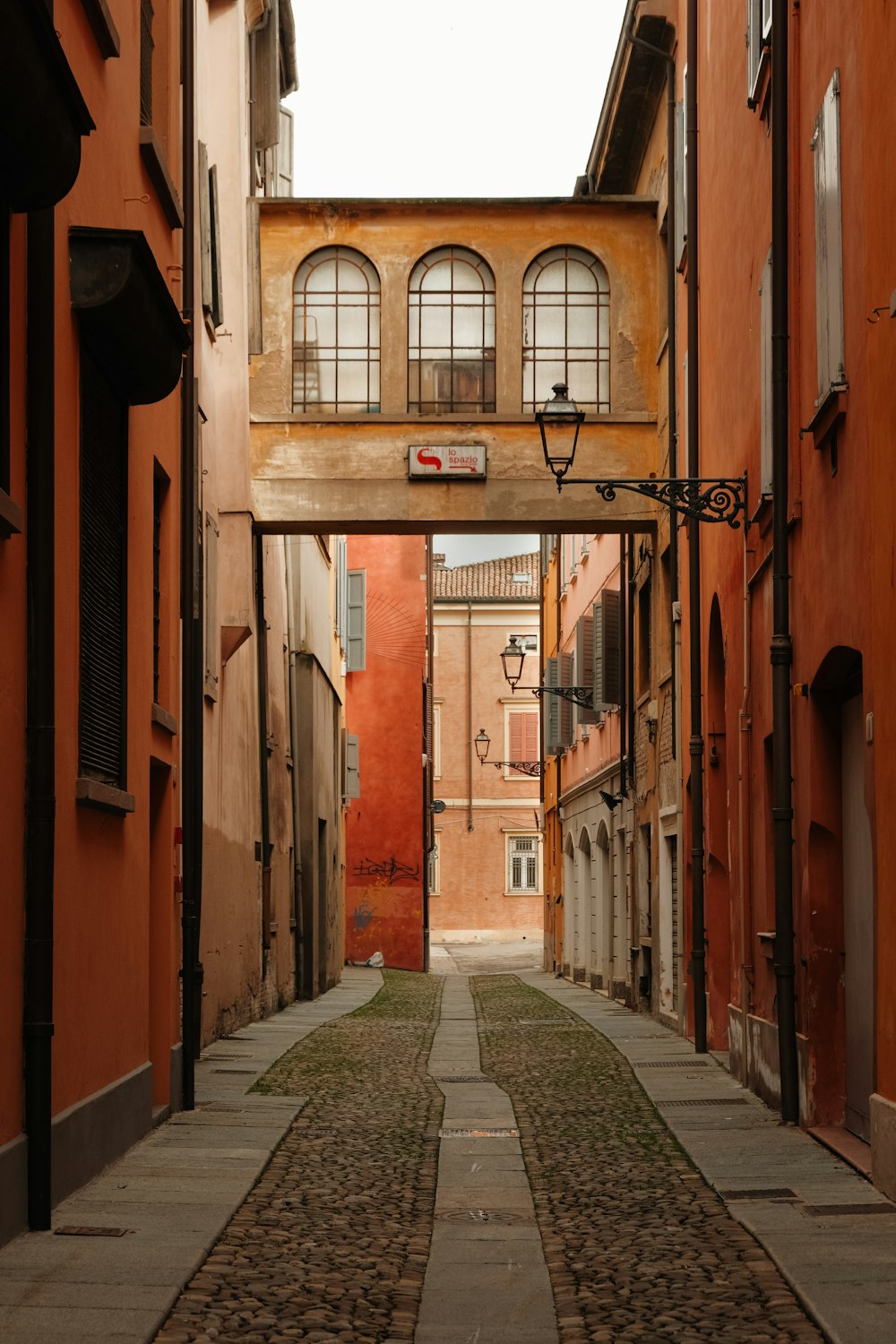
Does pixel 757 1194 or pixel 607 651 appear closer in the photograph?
pixel 757 1194

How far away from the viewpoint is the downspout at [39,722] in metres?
7.20

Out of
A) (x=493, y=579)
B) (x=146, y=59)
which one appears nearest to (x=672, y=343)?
(x=146, y=59)

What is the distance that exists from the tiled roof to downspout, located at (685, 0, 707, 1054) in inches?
1813

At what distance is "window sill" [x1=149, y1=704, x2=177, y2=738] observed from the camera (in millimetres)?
10945

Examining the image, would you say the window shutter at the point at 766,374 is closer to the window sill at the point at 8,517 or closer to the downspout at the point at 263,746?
the window sill at the point at 8,517

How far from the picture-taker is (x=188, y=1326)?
18.8 ft

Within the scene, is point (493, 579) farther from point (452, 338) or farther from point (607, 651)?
point (452, 338)

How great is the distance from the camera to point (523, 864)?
198 feet

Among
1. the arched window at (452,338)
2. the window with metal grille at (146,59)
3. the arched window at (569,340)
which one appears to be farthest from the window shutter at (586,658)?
the window with metal grille at (146,59)

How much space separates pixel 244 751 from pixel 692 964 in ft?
17.7

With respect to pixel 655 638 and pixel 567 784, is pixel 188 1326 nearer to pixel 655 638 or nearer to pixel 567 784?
pixel 655 638

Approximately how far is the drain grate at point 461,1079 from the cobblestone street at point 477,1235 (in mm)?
449

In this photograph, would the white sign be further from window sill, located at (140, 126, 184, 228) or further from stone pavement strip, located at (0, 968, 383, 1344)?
stone pavement strip, located at (0, 968, 383, 1344)

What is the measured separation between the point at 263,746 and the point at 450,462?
13.3ft
